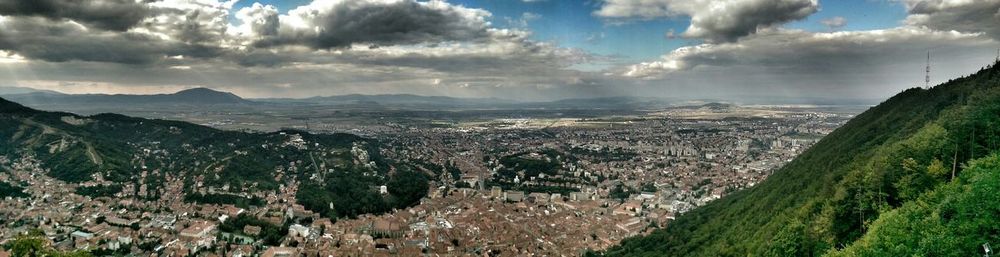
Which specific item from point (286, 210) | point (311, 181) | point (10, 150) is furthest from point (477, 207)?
point (10, 150)

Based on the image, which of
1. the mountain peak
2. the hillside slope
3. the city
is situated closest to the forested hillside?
→ the mountain peak

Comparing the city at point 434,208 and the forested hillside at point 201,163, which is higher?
the forested hillside at point 201,163

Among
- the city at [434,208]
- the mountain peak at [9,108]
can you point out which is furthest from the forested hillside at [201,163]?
the city at [434,208]

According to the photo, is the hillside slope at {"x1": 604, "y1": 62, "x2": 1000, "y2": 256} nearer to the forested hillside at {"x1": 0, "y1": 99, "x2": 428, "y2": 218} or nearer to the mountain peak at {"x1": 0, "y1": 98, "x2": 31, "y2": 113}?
the forested hillside at {"x1": 0, "y1": 99, "x2": 428, "y2": 218}

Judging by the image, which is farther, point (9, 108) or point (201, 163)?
point (9, 108)

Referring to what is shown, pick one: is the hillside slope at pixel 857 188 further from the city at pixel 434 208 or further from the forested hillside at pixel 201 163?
the forested hillside at pixel 201 163

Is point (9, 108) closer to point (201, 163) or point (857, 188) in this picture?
point (201, 163)

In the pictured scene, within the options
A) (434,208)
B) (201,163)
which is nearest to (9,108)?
(201,163)

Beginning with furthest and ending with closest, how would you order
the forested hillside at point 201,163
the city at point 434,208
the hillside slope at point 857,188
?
the forested hillside at point 201,163 < the city at point 434,208 < the hillside slope at point 857,188

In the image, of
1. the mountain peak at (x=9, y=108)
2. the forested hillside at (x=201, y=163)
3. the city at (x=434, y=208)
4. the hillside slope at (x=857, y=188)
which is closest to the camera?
the hillside slope at (x=857, y=188)
